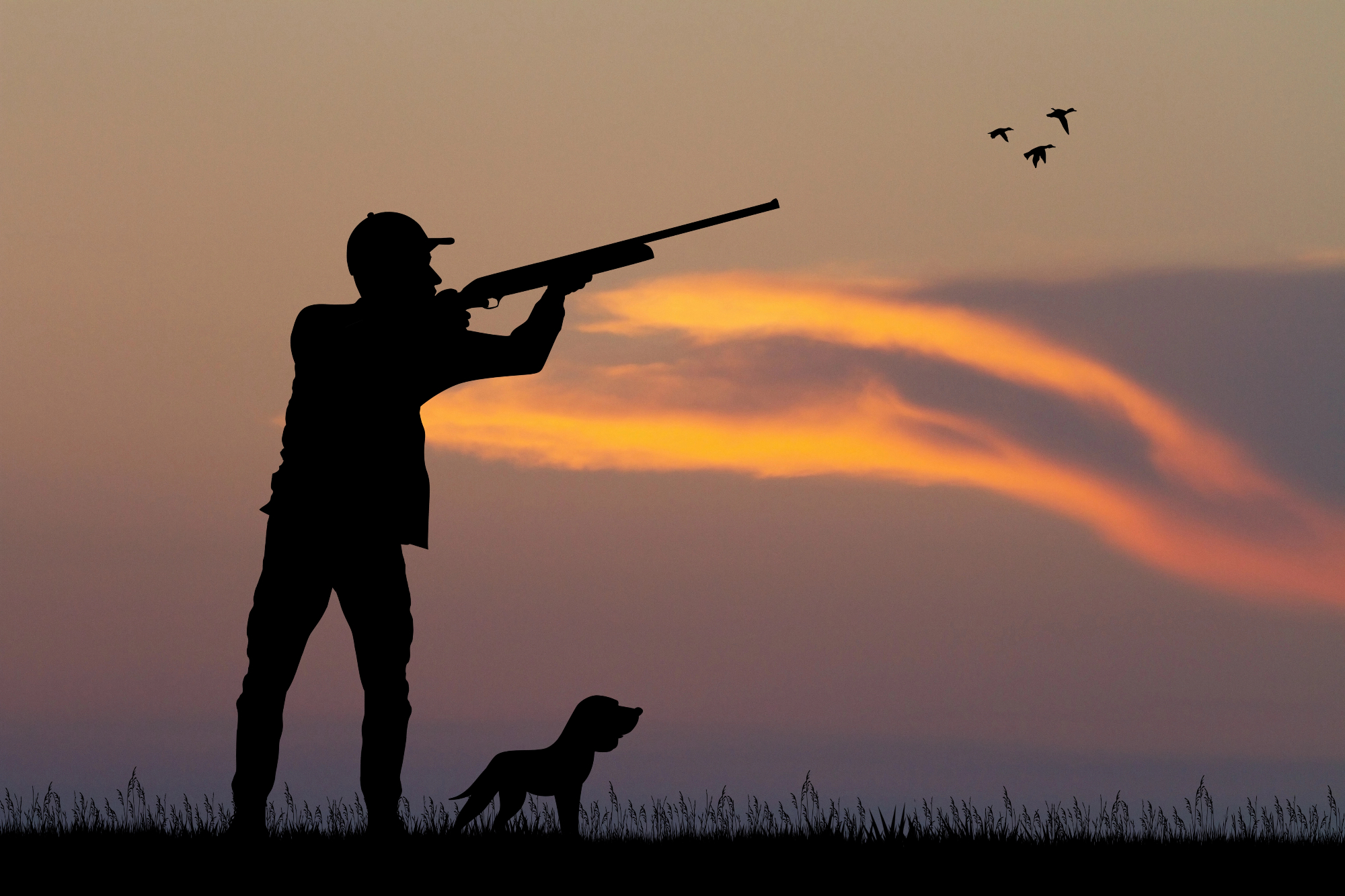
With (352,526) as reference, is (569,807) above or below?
below

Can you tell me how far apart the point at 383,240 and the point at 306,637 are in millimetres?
2288

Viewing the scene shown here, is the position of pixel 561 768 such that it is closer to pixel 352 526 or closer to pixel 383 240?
pixel 352 526

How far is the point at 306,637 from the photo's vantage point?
28.2 ft

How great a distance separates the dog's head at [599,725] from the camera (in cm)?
940

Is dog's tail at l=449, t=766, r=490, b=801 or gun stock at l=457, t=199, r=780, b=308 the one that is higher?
gun stock at l=457, t=199, r=780, b=308

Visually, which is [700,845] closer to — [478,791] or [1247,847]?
[478,791]

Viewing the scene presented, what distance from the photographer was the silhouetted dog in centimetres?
928

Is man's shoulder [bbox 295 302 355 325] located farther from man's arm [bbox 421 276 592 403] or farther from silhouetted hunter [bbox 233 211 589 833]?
man's arm [bbox 421 276 592 403]

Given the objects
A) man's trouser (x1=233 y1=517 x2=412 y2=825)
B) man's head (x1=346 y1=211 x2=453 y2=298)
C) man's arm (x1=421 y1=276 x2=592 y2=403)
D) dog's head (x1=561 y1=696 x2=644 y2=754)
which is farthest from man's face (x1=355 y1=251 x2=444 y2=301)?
dog's head (x1=561 y1=696 x2=644 y2=754)

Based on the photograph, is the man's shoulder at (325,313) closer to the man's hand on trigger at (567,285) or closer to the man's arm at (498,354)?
the man's arm at (498,354)

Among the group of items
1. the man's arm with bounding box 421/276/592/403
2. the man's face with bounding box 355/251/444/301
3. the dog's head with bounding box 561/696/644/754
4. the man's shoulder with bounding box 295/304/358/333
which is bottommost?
the dog's head with bounding box 561/696/644/754

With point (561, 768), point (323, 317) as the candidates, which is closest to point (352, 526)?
point (323, 317)

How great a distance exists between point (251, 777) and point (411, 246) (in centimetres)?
312

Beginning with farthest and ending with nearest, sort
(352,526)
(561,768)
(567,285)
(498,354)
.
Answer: (567,285)
(561,768)
(498,354)
(352,526)
